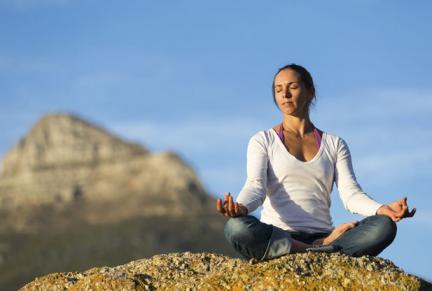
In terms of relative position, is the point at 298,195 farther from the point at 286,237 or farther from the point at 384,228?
the point at 384,228

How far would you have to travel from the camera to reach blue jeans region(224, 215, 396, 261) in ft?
26.4

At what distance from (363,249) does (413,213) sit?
62 cm

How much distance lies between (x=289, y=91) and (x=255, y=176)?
0.87 metres

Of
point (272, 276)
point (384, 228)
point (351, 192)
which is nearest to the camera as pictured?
point (272, 276)

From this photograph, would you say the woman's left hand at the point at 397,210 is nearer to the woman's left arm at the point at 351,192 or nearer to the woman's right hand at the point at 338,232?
the woman's left arm at the point at 351,192

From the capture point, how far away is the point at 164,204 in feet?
632

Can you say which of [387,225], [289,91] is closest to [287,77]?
[289,91]

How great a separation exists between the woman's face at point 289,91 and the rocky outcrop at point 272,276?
1.40 m

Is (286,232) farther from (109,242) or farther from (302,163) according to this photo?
(109,242)

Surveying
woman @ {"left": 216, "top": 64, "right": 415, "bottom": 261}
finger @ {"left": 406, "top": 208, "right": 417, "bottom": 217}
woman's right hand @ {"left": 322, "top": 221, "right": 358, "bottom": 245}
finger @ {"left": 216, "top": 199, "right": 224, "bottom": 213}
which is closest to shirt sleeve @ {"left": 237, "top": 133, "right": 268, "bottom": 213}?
woman @ {"left": 216, "top": 64, "right": 415, "bottom": 261}

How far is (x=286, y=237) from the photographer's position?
26.5 ft

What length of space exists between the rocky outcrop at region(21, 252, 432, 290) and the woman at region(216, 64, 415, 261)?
0.62ft

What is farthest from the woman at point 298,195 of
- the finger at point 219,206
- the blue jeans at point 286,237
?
the finger at point 219,206

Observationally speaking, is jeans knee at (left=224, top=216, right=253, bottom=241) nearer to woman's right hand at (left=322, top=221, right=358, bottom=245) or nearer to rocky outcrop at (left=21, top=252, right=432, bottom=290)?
rocky outcrop at (left=21, top=252, right=432, bottom=290)
